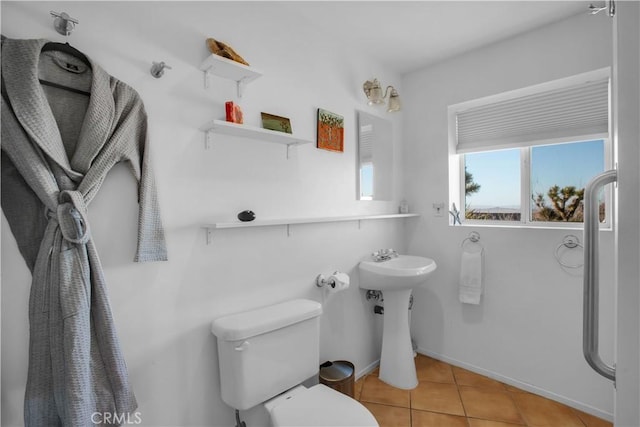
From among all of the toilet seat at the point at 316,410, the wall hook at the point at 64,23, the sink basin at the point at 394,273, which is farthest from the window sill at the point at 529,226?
the wall hook at the point at 64,23

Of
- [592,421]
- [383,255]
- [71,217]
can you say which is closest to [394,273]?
[383,255]

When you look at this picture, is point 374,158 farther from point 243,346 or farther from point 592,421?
point 592,421

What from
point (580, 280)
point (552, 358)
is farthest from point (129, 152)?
point (552, 358)

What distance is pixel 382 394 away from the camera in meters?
2.15

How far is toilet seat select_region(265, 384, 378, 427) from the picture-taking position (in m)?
1.33

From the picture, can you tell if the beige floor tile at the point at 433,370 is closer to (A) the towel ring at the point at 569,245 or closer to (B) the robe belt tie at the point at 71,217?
(A) the towel ring at the point at 569,245

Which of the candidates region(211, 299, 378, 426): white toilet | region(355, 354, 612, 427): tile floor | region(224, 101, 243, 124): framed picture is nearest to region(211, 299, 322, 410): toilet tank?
region(211, 299, 378, 426): white toilet

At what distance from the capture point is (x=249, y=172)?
5.58ft

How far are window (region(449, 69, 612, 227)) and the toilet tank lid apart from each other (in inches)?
66.1

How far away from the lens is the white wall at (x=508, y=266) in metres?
1.98

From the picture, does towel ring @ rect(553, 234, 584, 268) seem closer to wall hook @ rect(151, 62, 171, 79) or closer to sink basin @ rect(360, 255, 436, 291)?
sink basin @ rect(360, 255, 436, 291)

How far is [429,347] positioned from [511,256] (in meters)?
1.04

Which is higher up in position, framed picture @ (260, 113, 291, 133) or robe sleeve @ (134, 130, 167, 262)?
framed picture @ (260, 113, 291, 133)

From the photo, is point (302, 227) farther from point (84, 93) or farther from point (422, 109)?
point (422, 109)
